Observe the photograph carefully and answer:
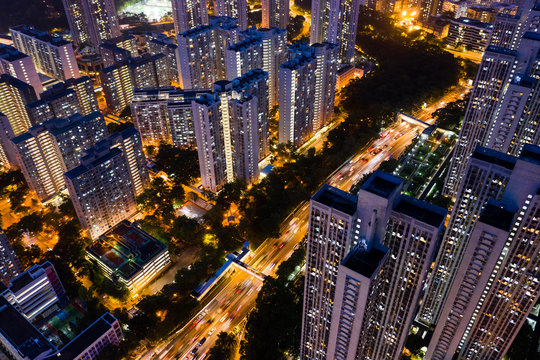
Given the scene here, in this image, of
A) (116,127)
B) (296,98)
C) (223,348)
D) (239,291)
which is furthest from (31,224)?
(296,98)

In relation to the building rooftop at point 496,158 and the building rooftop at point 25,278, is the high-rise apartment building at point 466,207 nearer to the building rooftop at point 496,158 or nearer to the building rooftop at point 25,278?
the building rooftop at point 496,158

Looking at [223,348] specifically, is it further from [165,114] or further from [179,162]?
[165,114]

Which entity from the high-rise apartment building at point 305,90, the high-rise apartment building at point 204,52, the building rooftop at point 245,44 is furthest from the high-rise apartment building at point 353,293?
the high-rise apartment building at point 204,52

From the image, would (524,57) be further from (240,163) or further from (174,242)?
(174,242)


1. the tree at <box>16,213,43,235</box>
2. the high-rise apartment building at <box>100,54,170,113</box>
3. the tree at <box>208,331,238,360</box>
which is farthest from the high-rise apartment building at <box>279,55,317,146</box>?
the tree at <box>16,213,43,235</box>

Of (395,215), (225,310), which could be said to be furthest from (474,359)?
(225,310)
